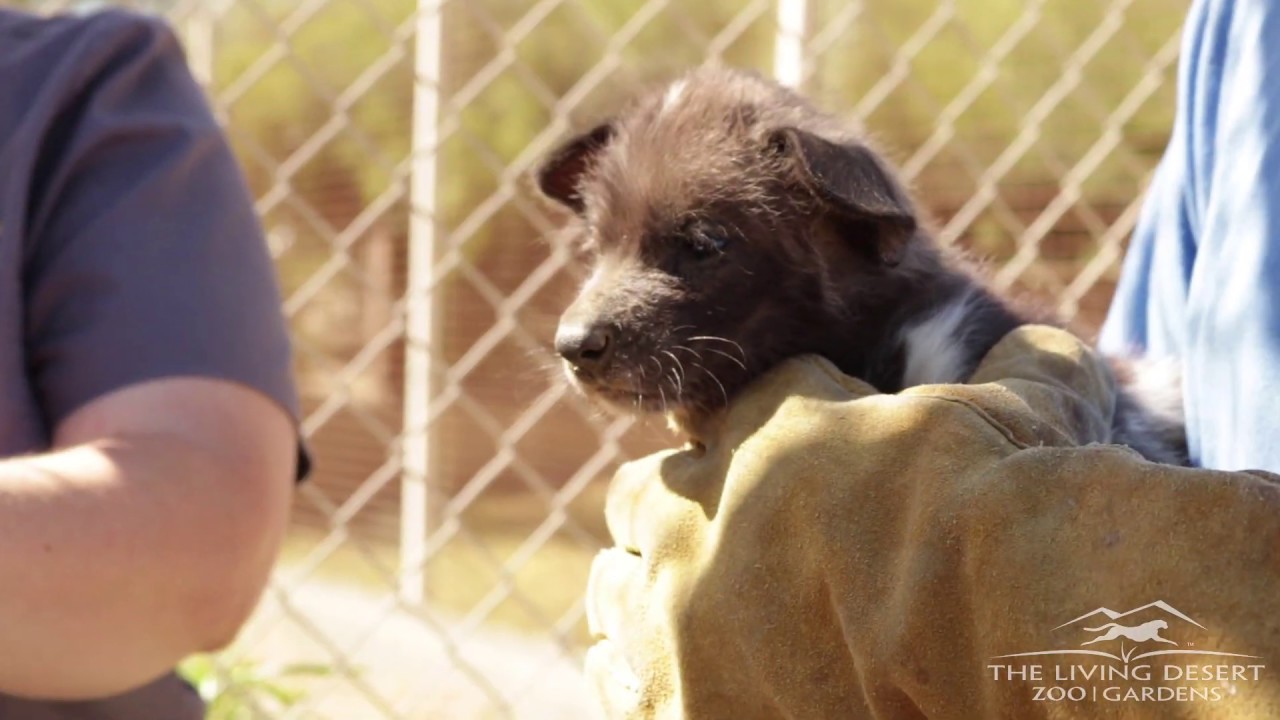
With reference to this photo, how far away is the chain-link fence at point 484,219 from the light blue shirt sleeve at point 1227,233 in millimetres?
841

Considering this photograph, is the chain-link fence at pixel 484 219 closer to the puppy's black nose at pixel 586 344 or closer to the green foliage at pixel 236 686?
the green foliage at pixel 236 686

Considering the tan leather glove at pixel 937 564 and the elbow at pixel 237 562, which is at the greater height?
the tan leather glove at pixel 937 564

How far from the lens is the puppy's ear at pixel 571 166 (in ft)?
7.00

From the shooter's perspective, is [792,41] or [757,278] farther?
[792,41]

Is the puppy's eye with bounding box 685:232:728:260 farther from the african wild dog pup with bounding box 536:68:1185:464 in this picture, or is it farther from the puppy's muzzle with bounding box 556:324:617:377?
the puppy's muzzle with bounding box 556:324:617:377

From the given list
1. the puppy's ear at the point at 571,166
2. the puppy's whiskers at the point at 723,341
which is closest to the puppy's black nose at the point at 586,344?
the puppy's whiskers at the point at 723,341

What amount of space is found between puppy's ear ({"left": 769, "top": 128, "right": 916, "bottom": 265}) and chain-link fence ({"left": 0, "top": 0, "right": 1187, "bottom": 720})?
1.98 ft

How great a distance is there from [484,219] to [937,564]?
223 centimetres

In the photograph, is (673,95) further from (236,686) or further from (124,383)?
(236,686)

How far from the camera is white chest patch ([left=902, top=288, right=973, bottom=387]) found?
175 cm

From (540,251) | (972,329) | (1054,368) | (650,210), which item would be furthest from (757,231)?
(540,251)

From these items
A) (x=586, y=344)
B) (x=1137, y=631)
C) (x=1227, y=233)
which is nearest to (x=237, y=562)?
(x=586, y=344)

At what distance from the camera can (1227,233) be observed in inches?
60.6

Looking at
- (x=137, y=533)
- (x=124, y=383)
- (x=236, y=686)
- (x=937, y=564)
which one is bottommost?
(x=236, y=686)
